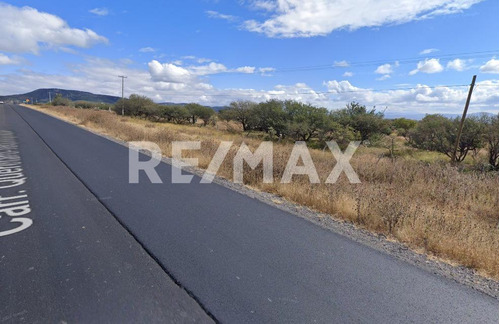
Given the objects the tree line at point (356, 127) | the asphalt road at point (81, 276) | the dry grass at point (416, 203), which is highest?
the tree line at point (356, 127)

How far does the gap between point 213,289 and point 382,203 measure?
404 centimetres

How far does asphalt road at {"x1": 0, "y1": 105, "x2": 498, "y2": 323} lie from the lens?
2.39m

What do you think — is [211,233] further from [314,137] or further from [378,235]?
[314,137]

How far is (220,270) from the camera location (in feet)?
9.76

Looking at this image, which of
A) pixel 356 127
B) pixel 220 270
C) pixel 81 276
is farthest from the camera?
pixel 356 127

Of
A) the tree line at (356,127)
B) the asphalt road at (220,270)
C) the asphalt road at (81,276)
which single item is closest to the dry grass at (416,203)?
the asphalt road at (220,270)

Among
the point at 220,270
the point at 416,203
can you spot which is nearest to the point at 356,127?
the point at 416,203

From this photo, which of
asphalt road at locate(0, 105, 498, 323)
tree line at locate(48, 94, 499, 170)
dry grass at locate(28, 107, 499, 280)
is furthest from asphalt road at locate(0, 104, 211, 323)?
tree line at locate(48, 94, 499, 170)

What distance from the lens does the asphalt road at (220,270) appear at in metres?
2.39

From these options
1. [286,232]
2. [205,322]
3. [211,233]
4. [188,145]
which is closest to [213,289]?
[205,322]

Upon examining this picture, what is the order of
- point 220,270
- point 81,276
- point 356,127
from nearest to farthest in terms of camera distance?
point 81,276, point 220,270, point 356,127

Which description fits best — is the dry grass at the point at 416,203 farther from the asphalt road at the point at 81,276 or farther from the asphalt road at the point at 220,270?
the asphalt road at the point at 81,276

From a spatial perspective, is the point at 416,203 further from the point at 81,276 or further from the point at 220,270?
the point at 81,276

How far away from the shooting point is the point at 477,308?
260 cm
